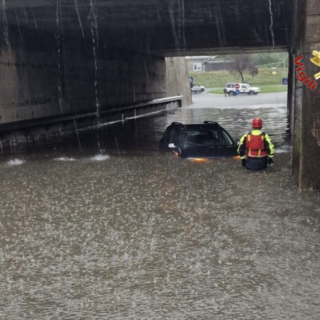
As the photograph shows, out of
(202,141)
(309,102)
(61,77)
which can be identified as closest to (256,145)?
(309,102)

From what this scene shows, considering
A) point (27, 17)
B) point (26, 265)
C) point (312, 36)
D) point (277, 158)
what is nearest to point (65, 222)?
point (26, 265)

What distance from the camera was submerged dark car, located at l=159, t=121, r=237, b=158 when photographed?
14.8 metres

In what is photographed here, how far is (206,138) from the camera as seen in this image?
15.6 metres

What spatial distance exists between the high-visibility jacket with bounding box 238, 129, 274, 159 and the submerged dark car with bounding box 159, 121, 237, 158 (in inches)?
67.4

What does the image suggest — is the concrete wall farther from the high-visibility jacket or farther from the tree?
the tree

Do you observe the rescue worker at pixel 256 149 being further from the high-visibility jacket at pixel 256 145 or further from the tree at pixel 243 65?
the tree at pixel 243 65

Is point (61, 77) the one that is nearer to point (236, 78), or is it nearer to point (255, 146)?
point (255, 146)

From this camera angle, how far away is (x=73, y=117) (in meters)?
26.9

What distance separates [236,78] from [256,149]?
327 feet

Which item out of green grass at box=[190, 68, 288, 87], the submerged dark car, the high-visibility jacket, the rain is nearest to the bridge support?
the rain

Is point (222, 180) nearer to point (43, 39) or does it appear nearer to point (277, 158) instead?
point (277, 158)

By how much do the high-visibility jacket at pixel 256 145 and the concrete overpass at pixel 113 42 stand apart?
0.70 meters

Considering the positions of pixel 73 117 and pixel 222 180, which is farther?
pixel 73 117

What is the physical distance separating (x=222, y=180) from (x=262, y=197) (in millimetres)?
1939
